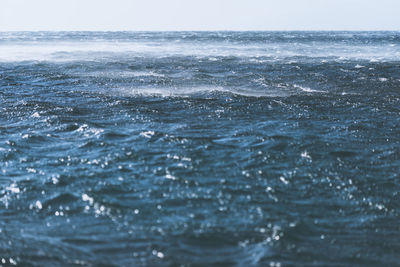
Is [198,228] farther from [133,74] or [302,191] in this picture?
[133,74]

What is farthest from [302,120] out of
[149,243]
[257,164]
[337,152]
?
[149,243]

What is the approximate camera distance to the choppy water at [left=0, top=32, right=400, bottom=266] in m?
7.98

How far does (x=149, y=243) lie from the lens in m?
8.12

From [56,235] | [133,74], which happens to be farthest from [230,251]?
[133,74]

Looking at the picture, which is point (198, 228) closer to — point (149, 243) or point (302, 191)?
point (149, 243)

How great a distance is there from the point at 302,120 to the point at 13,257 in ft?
43.2

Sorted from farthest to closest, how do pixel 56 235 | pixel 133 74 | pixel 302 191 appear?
pixel 133 74
pixel 302 191
pixel 56 235

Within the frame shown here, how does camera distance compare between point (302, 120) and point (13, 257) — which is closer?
point (13, 257)

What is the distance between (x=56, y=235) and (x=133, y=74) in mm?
28260

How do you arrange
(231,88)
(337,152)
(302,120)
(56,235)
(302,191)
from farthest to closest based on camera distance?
(231,88), (302,120), (337,152), (302,191), (56,235)

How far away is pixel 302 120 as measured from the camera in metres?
18.2

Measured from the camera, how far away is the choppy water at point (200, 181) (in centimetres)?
798

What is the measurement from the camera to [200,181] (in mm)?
11203

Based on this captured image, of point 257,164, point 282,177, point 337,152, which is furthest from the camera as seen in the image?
point 337,152
